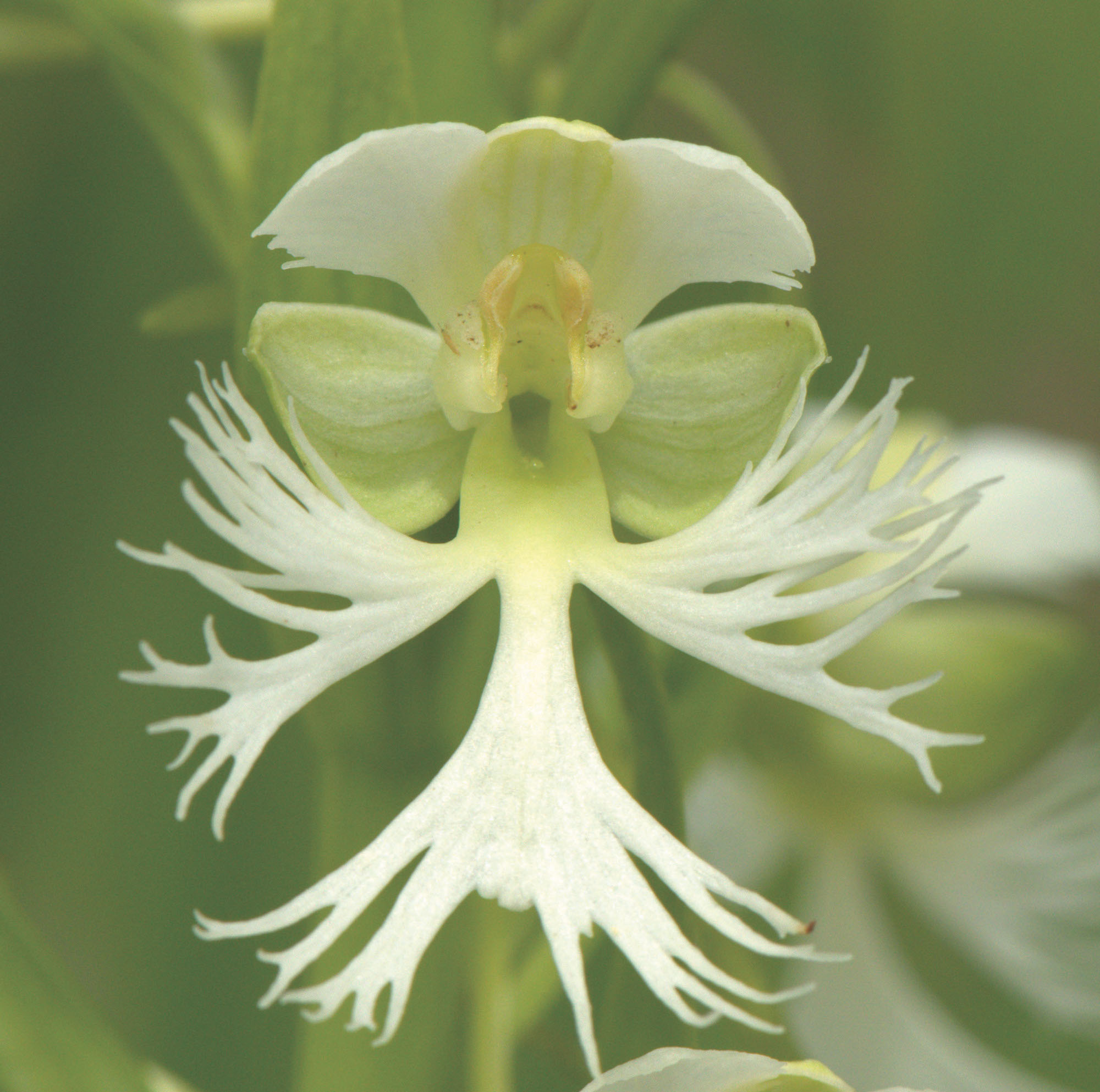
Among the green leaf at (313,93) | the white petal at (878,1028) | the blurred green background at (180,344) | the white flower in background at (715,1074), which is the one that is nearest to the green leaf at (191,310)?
the green leaf at (313,93)

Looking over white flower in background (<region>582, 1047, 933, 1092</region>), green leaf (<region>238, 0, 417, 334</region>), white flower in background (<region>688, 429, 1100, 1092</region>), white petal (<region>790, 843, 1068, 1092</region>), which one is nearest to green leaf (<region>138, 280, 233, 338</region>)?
green leaf (<region>238, 0, 417, 334</region>)

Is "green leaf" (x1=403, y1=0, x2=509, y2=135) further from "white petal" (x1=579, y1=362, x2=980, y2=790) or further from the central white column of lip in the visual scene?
"white petal" (x1=579, y1=362, x2=980, y2=790)

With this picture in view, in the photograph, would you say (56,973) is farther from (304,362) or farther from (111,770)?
(111,770)

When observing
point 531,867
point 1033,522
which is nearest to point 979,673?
point 1033,522

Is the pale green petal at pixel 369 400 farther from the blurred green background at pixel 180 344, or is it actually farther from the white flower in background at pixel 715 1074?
the blurred green background at pixel 180 344

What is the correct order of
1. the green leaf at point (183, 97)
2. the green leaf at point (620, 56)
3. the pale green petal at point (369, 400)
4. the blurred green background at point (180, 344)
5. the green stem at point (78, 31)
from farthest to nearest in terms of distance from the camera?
the blurred green background at point (180, 344), the green stem at point (78, 31), the green leaf at point (183, 97), the green leaf at point (620, 56), the pale green petal at point (369, 400)
